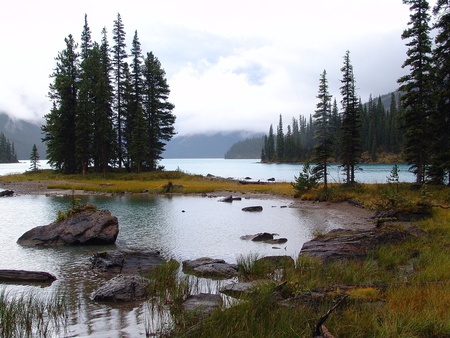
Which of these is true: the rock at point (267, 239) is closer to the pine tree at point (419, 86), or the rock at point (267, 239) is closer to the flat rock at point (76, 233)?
the flat rock at point (76, 233)

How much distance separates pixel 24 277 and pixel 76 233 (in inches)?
241

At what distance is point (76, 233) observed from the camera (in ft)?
56.5

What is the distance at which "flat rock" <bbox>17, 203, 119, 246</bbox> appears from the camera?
17000 millimetres

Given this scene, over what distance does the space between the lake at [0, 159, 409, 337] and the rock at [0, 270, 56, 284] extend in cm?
53

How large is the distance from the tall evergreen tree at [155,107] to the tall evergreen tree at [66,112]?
38.2 feet

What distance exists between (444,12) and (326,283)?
106 feet

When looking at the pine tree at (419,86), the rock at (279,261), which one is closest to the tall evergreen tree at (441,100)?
the pine tree at (419,86)

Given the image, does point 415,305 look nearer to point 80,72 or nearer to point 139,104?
point 139,104

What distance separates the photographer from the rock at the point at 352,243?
12170 mm

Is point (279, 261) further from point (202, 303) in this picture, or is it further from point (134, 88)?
point (134, 88)

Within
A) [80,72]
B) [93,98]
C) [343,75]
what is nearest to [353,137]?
[343,75]

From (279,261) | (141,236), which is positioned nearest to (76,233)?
(141,236)

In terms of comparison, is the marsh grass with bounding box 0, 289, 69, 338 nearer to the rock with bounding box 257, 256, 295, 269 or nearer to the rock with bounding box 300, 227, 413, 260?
the rock with bounding box 257, 256, 295, 269

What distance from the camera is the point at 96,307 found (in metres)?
9.00
